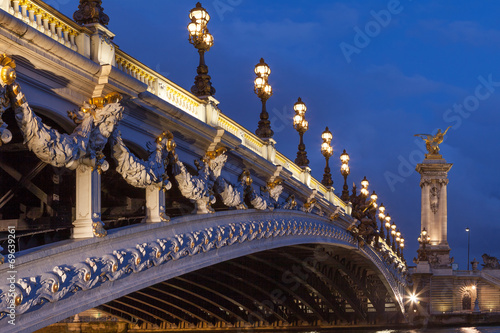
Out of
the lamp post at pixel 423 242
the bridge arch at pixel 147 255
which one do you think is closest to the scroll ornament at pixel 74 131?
the bridge arch at pixel 147 255

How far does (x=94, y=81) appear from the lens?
1491 centimetres

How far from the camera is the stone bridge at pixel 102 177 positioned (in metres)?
12.9

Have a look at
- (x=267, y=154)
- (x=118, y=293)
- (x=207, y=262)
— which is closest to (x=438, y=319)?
(x=267, y=154)

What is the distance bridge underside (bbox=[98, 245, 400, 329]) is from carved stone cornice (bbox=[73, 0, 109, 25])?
19204 millimetres

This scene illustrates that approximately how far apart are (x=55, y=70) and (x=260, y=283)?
3021 centimetres

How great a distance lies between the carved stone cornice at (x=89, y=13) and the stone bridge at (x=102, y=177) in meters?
0.37

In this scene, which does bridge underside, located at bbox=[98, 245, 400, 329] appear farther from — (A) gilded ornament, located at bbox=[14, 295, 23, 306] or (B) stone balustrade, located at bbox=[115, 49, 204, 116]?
(A) gilded ornament, located at bbox=[14, 295, 23, 306]

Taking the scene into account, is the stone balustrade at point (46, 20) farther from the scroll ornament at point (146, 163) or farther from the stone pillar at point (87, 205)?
the stone pillar at point (87, 205)

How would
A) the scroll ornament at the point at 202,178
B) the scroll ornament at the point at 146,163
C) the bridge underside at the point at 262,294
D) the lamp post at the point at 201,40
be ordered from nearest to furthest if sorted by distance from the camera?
the scroll ornament at the point at 146,163
the scroll ornament at the point at 202,178
the lamp post at the point at 201,40
the bridge underside at the point at 262,294

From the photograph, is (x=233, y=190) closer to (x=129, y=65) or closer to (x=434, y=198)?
(x=129, y=65)

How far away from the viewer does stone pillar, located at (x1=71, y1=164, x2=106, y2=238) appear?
14.6m

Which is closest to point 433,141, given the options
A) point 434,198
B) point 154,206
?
point 434,198

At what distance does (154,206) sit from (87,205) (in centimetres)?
316

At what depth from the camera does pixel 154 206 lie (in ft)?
58.5
